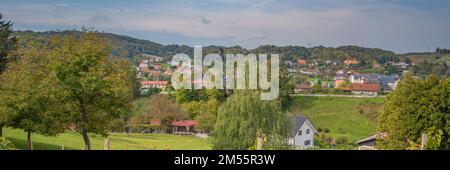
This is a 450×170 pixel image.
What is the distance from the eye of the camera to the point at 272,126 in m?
26.6

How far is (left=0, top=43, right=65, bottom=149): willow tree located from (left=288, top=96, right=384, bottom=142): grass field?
28.4m

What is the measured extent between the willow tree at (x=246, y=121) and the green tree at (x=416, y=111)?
5.80 metres

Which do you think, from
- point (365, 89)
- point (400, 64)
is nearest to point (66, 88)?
point (365, 89)

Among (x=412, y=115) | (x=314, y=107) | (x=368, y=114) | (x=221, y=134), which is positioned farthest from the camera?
(x=314, y=107)

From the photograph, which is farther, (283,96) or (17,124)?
(283,96)

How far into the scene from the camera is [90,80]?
1841 cm

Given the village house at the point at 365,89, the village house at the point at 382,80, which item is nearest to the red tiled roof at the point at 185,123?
the village house at the point at 365,89

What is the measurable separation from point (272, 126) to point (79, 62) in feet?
37.6

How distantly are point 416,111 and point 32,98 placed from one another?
49.1 ft

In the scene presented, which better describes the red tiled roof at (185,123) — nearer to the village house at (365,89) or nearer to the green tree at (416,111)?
the village house at (365,89)

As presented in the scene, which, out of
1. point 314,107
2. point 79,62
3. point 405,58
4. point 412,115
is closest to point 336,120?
point 314,107

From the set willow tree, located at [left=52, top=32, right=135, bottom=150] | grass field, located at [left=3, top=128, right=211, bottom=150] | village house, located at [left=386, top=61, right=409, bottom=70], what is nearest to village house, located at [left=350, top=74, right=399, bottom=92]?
village house, located at [left=386, top=61, right=409, bottom=70]

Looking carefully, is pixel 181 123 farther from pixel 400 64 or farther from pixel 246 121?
pixel 400 64

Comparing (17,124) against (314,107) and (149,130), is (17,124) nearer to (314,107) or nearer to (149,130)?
(149,130)
